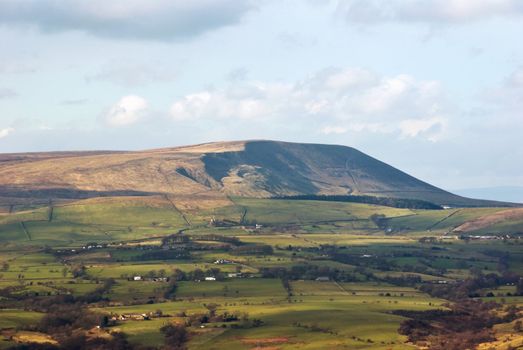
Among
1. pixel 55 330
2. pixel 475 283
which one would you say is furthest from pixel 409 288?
pixel 55 330

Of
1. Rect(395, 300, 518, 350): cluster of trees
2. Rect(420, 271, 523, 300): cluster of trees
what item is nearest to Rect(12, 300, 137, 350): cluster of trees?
Rect(395, 300, 518, 350): cluster of trees

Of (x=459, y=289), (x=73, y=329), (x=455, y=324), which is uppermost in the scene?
(x=459, y=289)

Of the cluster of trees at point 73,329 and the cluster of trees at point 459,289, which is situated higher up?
the cluster of trees at point 459,289

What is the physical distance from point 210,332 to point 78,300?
38.4 m

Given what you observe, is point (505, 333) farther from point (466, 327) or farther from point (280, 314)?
point (280, 314)

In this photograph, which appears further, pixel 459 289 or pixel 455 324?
pixel 459 289

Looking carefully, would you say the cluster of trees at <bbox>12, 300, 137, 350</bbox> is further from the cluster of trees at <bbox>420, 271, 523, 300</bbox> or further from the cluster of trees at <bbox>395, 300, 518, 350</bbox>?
the cluster of trees at <bbox>420, 271, 523, 300</bbox>

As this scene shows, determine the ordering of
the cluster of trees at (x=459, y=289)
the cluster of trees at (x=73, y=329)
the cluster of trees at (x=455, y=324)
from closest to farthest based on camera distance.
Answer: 1. the cluster of trees at (x=73, y=329)
2. the cluster of trees at (x=455, y=324)
3. the cluster of trees at (x=459, y=289)

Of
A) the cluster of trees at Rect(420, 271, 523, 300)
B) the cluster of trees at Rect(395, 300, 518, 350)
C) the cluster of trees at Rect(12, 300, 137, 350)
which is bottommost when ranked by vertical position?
the cluster of trees at Rect(12, 300, 137, 350)

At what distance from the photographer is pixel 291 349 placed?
133125 mm

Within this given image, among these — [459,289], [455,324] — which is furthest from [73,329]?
[459,289]

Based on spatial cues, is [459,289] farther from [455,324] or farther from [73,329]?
[73,329]

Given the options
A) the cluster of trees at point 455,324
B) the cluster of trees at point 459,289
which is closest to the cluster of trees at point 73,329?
the cluster of trees at point 455,324

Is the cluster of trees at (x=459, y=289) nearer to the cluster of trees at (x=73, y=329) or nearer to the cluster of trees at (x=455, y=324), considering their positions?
the cluster of trees at (x=455, y=324)
